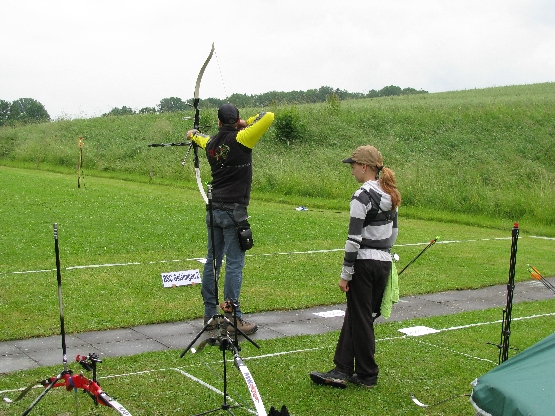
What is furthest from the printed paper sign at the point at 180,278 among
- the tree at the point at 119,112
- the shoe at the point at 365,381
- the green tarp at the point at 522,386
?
the tree at the point at 119,112

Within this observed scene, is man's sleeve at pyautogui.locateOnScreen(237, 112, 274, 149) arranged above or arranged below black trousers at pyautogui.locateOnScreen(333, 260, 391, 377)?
above

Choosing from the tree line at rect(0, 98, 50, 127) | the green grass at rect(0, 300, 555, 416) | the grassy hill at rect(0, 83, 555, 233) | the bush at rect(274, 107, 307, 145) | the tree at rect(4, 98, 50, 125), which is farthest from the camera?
the tree at rect(4, 98, 50, 125)

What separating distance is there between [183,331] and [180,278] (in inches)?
79.3

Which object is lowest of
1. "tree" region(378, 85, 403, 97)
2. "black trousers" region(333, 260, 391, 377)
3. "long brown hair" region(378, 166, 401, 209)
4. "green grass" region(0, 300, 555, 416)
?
"green grass" region(0, 300, 555, 416)

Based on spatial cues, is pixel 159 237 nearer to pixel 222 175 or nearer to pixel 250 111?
pixel 222 175

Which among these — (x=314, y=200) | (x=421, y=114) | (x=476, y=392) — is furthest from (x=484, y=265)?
(x=421, y=114)

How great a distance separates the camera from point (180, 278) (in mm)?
9250

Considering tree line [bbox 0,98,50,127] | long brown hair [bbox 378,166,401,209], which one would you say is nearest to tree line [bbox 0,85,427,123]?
tree line [bbox 0,98,50,127]

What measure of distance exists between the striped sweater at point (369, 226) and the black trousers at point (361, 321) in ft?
0.30

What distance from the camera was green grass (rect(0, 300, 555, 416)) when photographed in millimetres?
5168

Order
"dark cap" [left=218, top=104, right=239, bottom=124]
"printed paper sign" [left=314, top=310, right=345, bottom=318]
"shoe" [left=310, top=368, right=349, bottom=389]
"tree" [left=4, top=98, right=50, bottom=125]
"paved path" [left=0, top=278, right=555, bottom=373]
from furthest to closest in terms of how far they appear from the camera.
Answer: "tree" [left=4, top=98, right=50, bottom=125], "printed paper sign" [left=314, top=310, right=345, bottom=318], "dark cap" [left=218, top=104, right=239, bottom=124], "paved path" [left=0, top=278, right=555, bottom=373], "shoe" [left=310, top=368, right=349, bottom=389]

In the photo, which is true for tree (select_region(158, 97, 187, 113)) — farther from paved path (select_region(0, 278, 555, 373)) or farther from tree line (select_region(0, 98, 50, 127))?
tree line (select_region(0, 98, 50, 127))

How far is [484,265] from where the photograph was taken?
11758 mm

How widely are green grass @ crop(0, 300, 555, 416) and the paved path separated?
313 mm
